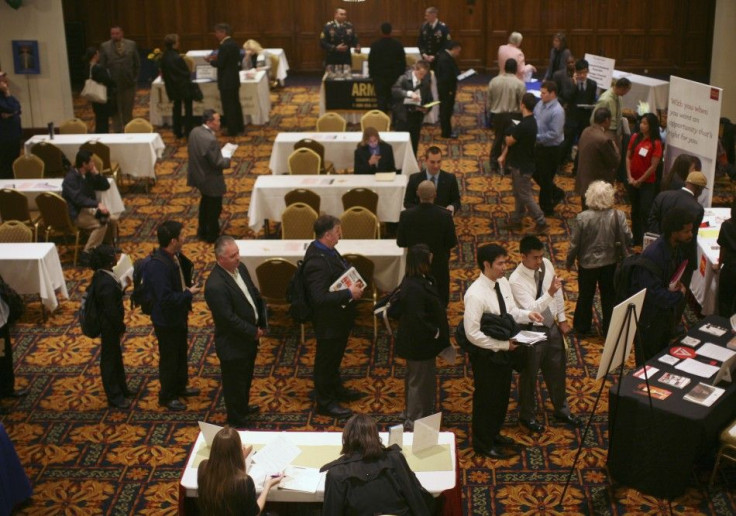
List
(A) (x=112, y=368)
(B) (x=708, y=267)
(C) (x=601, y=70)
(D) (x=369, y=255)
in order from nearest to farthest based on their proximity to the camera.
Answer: (A) (x=112, y=368)
(B) (x=708, y=267)
(D) (x=369, y=255)
(C) (x=601, y=70)

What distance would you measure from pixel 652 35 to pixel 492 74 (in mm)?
2989

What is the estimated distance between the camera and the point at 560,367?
6.79 metres

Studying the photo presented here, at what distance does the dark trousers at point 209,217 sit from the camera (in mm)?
10500

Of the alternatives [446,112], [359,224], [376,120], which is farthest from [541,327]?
[446,112]

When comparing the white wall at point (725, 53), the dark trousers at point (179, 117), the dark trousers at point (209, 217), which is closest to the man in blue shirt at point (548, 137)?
Answer: the dark trousers at point (209, 217)

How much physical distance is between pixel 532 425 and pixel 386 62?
26.3 feet

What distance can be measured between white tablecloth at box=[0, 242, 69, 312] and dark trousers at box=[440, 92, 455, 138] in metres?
6.67

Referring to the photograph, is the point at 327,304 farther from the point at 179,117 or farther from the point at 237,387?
the point at 179,117

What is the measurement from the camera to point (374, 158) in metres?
10.5

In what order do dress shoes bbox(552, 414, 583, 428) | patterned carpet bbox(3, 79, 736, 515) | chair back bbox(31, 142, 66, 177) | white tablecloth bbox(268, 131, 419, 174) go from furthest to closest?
white tablecloth bbox(268, 131, 419, 174)
chair back bbox(31, 142, 66, 177)
dress shoes bbox(552, 414, 583, 428)
patterned carpet bbox(3, 79, 736, 515)

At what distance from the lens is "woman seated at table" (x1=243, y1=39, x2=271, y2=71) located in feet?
51.1

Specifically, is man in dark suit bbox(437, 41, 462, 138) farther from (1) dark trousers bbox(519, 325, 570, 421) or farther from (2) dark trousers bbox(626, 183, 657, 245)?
(1) dark trousers bbox(519, 325, 570, 421)

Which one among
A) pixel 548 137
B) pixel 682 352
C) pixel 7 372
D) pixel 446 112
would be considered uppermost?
pixel 548 137

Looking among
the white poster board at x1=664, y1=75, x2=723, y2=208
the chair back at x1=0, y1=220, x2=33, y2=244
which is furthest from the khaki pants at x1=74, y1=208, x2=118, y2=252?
the white poster board at x1=664, y1=75, x2=723, y2=208
